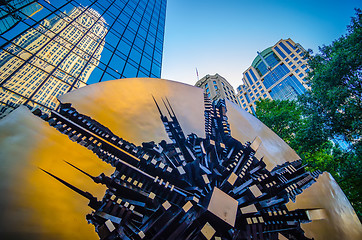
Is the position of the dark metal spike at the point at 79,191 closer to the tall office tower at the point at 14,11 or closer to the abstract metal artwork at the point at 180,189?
the abstract metal artwork at the point at 180,189

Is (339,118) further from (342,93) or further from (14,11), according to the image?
(14,11)

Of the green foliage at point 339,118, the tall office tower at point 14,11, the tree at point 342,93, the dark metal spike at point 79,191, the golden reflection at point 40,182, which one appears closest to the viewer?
the golden reflection at point 40,182

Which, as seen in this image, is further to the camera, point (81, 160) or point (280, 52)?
point (280, 52)

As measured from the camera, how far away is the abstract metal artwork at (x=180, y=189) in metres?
2.18

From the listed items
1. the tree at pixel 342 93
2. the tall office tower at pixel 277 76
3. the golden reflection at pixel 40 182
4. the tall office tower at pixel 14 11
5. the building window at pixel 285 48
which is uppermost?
the building window at pixel 285 48

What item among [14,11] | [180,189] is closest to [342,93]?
[180,189]

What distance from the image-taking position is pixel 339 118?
10438 millimetres

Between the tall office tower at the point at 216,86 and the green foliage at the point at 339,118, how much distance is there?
88.4 feet

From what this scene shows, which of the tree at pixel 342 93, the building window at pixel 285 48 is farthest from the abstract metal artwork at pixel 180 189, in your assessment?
the building window at pixel 285 48

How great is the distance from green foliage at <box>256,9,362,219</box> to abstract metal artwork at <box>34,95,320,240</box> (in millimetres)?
8854

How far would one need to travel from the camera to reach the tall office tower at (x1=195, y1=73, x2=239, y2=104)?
40428mm

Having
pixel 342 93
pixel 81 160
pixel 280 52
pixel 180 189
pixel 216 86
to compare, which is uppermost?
pixel 280 52

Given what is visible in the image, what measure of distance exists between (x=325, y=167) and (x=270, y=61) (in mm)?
78477

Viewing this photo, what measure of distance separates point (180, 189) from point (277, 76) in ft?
249
